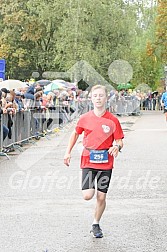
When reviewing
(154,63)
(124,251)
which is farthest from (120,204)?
(154,63)

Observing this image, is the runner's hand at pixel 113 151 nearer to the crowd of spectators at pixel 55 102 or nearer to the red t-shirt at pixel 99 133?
the red t-shirt at pixel 99 133

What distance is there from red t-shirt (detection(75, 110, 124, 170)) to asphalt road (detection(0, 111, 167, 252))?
82 cm

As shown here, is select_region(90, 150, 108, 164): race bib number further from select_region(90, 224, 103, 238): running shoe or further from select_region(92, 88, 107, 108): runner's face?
select_region(90, 224, 103, 238): running shoe

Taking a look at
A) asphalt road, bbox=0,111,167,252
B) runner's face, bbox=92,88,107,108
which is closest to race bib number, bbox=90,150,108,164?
runner's face, bbox=92,88,107,108

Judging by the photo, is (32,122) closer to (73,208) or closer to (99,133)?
(73,208)

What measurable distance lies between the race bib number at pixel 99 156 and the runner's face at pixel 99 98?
0.52 meters

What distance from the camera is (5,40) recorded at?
171ft

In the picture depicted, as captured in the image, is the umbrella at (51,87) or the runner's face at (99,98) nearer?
the runner's face at (99,98)

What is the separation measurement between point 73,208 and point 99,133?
1978 millimetres

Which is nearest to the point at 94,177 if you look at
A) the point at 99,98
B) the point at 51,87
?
the point at 99,98

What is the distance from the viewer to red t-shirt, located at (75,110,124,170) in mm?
7500

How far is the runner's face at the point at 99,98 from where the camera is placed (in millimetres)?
7473

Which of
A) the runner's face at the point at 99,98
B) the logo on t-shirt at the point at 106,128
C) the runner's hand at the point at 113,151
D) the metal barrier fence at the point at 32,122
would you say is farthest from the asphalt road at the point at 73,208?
the metal barrier fence at the point at 32,122

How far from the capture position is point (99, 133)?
751cm
